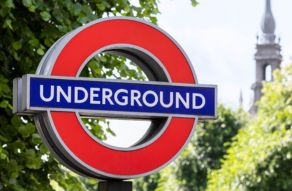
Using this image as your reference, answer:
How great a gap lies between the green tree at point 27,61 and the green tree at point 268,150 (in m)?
24.6

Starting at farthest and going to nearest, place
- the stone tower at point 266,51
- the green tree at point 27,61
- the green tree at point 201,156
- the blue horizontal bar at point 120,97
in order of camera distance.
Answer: the stone tower at point 266,51 < the green tree at point 201,156 < the green tree at point 27,61 < the blue horizontal bar at point 120,97

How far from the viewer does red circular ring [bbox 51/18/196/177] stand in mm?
7633

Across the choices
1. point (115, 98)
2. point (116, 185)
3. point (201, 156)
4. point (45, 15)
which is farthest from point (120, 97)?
point (201, 156)

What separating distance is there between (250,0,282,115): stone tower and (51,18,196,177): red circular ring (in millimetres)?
109484

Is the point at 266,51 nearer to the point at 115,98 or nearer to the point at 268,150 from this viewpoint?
the point at 268,150

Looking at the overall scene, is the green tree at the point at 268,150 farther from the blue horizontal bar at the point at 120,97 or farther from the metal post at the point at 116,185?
the metal post at the point at 116,185

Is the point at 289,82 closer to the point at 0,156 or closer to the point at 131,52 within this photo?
the point at 0,156

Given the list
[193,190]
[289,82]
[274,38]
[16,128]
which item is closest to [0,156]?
[16,128]

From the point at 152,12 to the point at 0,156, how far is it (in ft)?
10.4

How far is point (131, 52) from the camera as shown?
7.98 metres


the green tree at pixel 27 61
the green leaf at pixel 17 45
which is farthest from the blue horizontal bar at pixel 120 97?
the green leaf at pixel 17 45

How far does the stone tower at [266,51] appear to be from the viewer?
388 ft

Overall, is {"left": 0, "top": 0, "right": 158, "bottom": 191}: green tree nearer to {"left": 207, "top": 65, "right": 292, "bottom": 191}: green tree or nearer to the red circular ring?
the red circular ring

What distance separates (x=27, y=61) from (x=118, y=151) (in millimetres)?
4380
